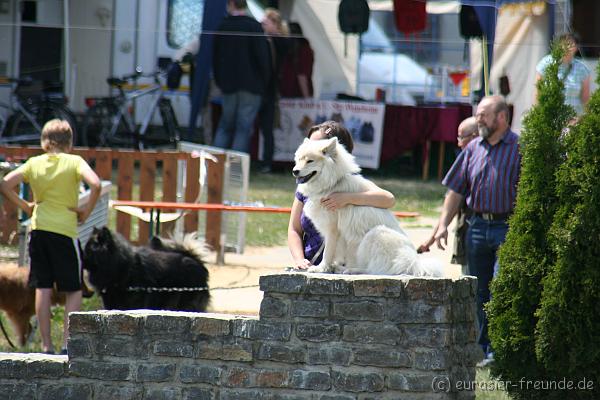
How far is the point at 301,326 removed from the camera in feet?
16.3

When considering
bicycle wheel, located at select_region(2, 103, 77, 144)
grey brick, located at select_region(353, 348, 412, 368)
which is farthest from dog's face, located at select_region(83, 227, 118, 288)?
bicycle wheel, located at select_region(2, 103, 77, 144)

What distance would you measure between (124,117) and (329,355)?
12.0 m

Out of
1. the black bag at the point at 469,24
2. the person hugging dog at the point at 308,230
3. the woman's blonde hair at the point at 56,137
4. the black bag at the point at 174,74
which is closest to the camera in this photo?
the person hugging dog at the point at 308,230

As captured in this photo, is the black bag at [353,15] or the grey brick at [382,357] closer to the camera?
Answer: the grey brick at [382,357]

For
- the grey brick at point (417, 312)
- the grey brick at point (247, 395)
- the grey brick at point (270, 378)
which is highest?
the grey brick at point (417, 312)

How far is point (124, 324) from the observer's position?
17.0ft

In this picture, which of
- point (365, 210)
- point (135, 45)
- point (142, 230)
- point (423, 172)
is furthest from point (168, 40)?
point (365, 210)

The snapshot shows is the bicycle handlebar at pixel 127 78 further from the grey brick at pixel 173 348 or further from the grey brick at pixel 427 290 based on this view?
the grey brick at pixel 427 290

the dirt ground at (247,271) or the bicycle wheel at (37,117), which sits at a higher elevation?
the bicycle wheel at (37,117)

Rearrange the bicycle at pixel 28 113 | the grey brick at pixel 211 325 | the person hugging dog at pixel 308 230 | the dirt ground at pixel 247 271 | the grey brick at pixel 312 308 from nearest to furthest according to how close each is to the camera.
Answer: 1. the grey brick at pixel 312 308
2. the grey brick at pixel 211 325
3. the person hugging dog at pixel 308 230
4. the dirt ground at pixel 247 271
5. the bicycle at pixel 28 113

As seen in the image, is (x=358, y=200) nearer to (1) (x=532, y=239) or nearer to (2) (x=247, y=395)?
(1) (x=532, y=239)

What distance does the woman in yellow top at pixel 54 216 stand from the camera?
708 centimetres

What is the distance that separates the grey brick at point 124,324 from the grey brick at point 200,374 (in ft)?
1.08

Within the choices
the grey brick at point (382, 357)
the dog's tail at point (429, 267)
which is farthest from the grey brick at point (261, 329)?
the dog's tail at point (429, 267)
